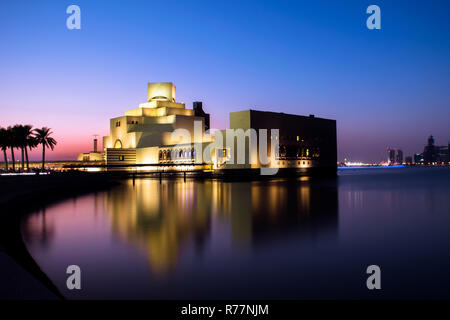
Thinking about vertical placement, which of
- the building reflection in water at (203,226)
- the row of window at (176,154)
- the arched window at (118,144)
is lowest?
the building reflection in water at (203,226)

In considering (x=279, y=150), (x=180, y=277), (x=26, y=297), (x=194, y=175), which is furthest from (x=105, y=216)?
(x=279, y=150)

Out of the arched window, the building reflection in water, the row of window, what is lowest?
the building reflection in water

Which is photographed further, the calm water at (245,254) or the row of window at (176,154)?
the row of window at (176,154)

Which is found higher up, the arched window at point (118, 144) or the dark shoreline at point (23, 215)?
the arched window at point (118, 144)

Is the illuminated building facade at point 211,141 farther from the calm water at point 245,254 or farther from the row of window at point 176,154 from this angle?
the calm water at point 245,254

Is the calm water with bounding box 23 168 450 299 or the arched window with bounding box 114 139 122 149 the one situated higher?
the arched window with bounding box 114 139 122 149

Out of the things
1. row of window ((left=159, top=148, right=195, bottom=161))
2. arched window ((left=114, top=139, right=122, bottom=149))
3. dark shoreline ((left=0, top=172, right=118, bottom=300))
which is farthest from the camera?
arched window ((left=114, top=139, right=122, bottom=149))

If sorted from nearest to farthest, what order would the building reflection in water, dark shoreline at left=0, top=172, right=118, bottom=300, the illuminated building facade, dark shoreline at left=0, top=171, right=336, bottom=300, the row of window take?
dark shoreline at left=0, top=172, right=118, bottom=300
dark shoreline at left=0, top=171, right=336, bottom=300
the building reflection in water
the illuminated building facade
the row of window

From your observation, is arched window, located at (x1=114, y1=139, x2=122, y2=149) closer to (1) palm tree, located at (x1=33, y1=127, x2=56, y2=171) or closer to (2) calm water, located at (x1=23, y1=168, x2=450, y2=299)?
(1) palm tree, located at (x1=33, y1=127, x2=56, y2=171)

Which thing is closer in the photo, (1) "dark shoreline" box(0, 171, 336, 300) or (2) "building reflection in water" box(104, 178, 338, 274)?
(1) "dark shoreline" box(0, 171, 336, 300)

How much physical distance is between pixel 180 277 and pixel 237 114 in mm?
42403

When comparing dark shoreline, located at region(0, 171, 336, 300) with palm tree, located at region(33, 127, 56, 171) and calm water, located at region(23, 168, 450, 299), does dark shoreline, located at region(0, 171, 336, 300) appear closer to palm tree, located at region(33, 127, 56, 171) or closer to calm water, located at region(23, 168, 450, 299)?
calm water, located at region(23, 168, 450, 299)

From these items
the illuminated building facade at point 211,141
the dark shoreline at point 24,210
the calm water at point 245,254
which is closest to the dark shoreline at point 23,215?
the dark shoreline at point 24,210

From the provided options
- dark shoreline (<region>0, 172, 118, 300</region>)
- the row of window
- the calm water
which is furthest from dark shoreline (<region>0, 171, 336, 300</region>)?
the row of window
